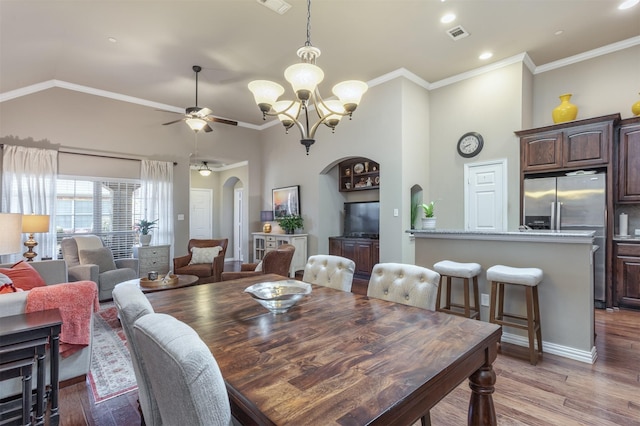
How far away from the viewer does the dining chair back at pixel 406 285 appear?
1.84 m

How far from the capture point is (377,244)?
5.80 metres

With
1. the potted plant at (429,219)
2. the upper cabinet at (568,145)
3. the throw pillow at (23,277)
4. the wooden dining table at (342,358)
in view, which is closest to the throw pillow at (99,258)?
the throw pillow at (23,277)

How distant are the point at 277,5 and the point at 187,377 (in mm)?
3660

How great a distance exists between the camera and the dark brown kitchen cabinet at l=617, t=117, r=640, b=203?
155 inches

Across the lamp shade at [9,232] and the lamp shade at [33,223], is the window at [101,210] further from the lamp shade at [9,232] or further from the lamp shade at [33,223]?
the lamp shade at [9,232]

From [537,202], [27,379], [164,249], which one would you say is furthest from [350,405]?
[164,249]

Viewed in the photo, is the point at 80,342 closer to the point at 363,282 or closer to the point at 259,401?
the point at 259,401

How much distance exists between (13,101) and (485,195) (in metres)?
7.62

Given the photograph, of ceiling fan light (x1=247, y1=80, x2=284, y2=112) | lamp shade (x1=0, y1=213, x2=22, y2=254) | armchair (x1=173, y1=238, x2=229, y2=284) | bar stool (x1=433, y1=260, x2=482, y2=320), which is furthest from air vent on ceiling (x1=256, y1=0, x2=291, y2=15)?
armchair (x1=173, y1=238, x2=229, y2=284)

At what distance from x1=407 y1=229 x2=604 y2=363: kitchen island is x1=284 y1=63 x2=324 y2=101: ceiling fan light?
2.12 metres

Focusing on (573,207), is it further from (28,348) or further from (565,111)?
(28,348)

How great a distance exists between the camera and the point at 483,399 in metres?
1.28

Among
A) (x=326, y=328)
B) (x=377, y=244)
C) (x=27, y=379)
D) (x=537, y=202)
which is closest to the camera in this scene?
(x=326, y=328)

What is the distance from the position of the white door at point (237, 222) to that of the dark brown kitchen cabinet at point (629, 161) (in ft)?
26.4
